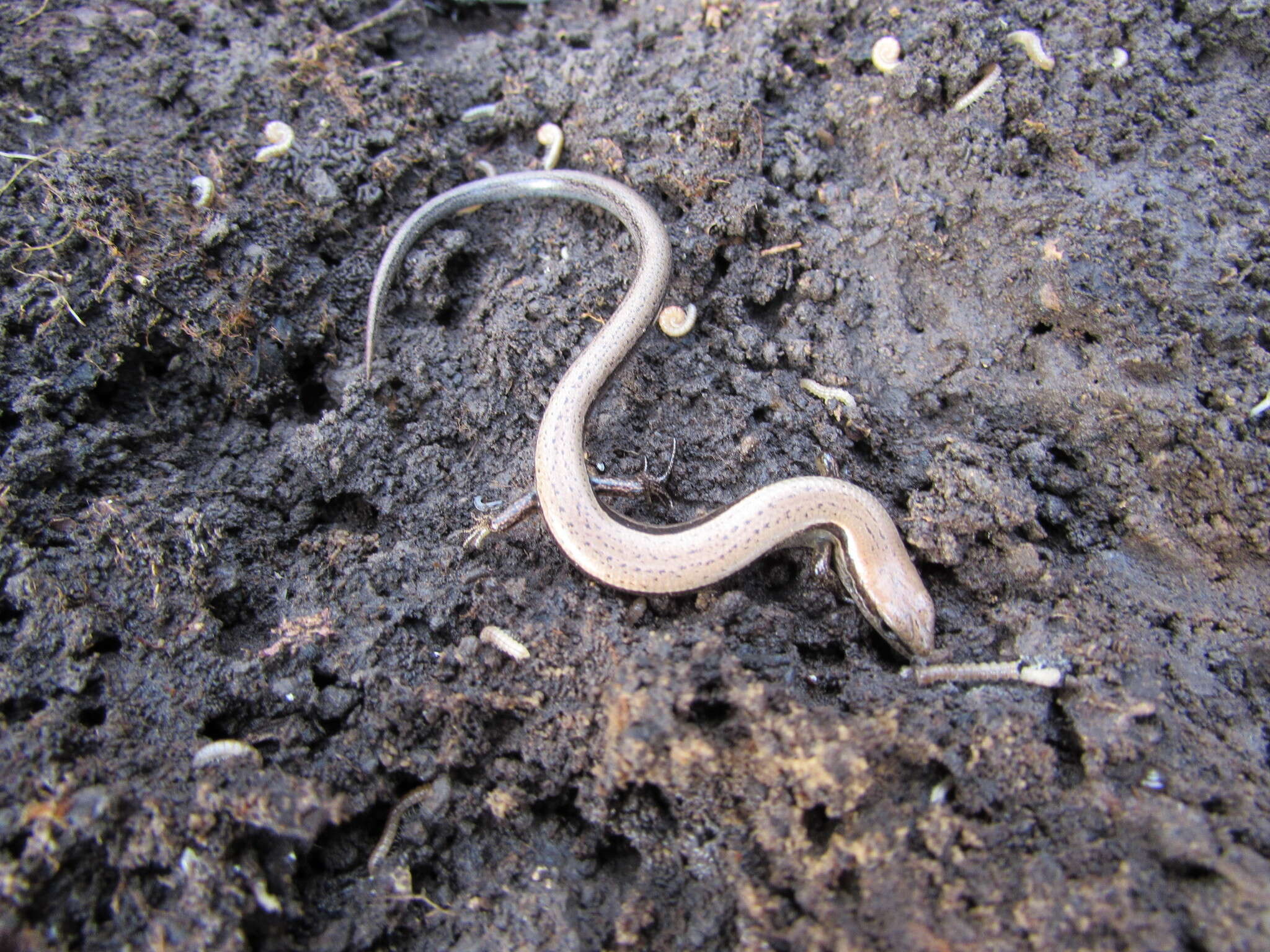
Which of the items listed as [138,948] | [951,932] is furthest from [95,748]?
[951,932]

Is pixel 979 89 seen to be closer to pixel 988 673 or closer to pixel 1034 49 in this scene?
pixel 1034 49

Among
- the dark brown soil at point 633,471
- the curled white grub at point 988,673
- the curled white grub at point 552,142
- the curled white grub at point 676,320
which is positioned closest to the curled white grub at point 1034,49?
the dark brown soil at point 633,471

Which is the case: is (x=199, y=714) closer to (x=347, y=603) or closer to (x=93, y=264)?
(x=347, y=603)

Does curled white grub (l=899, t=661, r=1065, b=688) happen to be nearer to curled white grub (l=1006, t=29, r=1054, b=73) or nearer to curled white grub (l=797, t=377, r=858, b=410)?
curled white grub (l=797, t=377, r=858, b=410)

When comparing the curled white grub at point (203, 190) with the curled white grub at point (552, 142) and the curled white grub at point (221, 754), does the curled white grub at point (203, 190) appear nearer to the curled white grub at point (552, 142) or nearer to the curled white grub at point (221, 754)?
the curled white grub at point (552, 142)

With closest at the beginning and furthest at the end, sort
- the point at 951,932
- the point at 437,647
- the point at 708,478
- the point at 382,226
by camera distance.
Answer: the point at 951,932 < the point at 437,647 < the point at 708,478 < the point at 382,226

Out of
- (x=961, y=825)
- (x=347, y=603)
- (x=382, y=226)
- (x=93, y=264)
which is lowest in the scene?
(x=961, y=825)

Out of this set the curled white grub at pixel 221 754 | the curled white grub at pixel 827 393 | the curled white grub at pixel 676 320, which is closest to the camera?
the curled white grub at pixel 221 754
